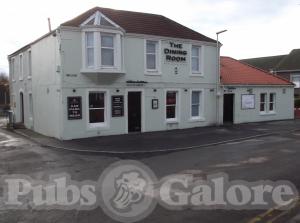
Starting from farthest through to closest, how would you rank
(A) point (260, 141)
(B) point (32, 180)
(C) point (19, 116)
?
(C) point (19, 116) < (A) point (260, 141) < (B) point (32, 180)

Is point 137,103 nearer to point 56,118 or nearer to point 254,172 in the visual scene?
point 56,118

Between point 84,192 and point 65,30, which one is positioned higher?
point 65,30

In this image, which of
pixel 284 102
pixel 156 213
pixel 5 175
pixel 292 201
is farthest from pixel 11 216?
pixel 284 102

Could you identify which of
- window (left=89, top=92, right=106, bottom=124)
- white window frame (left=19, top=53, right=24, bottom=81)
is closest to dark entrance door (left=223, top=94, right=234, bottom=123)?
window (left=89, top=92, right=106, bottom=124)

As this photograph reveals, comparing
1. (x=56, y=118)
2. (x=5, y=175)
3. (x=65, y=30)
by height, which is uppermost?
(x=65, y=30)

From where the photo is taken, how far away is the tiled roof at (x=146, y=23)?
1948 cm

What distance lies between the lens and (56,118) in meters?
18.0

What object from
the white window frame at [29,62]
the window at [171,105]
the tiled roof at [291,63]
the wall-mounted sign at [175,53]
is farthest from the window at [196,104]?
the tiled roof at [291,63]

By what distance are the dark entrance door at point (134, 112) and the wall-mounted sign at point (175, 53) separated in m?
2.97

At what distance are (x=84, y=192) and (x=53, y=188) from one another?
945 mm

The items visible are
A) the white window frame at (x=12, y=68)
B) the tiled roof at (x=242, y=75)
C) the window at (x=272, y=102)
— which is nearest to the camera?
the tiled roof at (x=242, y=75)

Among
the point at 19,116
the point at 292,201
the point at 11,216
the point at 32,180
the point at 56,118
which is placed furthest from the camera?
the point at 19,116

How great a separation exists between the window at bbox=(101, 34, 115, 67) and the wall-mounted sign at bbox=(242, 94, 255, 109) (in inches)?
438

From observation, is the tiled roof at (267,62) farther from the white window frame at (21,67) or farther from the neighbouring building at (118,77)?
the white window frame at (21,67)
